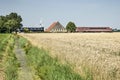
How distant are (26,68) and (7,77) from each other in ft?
14.5

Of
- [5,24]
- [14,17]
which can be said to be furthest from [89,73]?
[14,17]

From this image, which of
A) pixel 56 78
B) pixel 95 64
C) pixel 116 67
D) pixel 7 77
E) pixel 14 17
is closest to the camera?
pixel 116 67

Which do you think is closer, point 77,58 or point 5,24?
point 77,58

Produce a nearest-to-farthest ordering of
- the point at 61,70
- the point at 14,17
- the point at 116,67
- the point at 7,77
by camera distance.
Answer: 1. the point at 116,67
2. the point at 61,70
3. the point at 7,77
4. the point at 14,17

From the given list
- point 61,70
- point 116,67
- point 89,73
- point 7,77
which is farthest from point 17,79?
point 116,67

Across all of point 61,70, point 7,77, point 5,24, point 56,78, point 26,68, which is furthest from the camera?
point 5,24

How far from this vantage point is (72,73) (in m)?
13.7

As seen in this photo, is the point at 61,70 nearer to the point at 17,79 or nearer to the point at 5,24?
the point at 17,79

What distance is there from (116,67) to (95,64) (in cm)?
180

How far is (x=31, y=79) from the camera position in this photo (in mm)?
16125

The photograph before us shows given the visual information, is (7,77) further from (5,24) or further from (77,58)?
(5,24)

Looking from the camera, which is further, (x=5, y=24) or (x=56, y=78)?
(x=5, y=24)

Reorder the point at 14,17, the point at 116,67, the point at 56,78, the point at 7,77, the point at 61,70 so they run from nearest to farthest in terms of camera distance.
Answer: the point at 116,67, the point at 56,78, the point at 61,70, the point at 7,77, the point at 14,17

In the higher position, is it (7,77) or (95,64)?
(95,64)
